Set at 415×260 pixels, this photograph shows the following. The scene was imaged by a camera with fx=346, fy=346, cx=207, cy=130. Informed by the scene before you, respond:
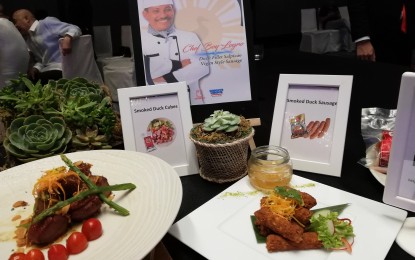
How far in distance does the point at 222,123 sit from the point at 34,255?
0.62 metres

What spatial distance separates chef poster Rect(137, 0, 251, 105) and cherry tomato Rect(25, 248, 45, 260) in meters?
0.72

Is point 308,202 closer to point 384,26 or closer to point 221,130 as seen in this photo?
point 221,130

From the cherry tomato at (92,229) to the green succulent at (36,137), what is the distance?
415 mm

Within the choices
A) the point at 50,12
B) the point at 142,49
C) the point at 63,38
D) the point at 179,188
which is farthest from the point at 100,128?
the point at 50,12

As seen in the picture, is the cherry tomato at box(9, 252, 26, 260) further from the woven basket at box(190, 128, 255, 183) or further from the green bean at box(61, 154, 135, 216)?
the woven basket at box(190, 128, 255, 183)

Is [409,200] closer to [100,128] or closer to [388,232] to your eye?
[388,232]

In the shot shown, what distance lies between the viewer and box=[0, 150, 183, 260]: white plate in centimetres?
74

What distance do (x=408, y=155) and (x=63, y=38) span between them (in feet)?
11.9

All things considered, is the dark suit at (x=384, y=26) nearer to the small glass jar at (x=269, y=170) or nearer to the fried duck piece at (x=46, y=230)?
the small glass jar at (x=269, y=170)


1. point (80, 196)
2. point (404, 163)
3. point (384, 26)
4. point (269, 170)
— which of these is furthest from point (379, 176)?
point (384, 26)

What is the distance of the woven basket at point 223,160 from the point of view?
109cm

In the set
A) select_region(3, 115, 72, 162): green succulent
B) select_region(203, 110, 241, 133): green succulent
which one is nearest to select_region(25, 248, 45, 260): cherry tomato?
select_region(3, 115, 72, 162): green succulent

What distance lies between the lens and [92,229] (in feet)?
2.66

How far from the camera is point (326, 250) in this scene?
31.2 inches
